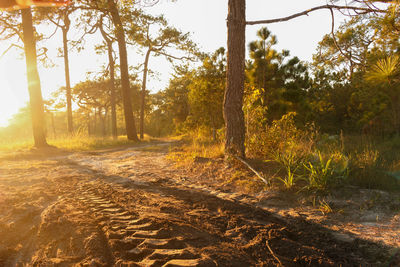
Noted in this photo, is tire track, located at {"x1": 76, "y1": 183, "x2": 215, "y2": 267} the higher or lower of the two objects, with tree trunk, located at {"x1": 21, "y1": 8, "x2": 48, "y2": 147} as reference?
lower

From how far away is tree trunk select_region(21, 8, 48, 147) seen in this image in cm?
923

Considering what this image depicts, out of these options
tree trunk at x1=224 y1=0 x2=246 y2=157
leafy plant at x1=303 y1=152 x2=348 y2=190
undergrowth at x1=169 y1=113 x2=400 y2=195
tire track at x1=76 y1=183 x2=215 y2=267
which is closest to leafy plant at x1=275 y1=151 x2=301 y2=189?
undergrowth at x1=169 y1=113 x2=400 y2=195

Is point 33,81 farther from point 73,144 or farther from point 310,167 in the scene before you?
point 310,167

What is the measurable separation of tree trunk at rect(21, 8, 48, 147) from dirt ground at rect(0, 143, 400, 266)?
21.5ft

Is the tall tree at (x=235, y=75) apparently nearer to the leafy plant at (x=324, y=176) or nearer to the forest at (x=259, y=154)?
the forest at (x=259, y=154)

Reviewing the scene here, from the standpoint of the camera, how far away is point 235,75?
194 inches

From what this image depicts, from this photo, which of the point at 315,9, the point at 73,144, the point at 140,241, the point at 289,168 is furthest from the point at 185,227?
the point at 73,144

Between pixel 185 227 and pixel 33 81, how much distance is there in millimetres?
10238

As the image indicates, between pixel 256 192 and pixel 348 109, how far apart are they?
1523cm

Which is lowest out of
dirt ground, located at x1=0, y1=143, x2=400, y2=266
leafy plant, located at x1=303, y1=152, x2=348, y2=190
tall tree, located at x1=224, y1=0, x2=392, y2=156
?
dirt ground, located at x1=0, y1=143, x2=400, y2=266

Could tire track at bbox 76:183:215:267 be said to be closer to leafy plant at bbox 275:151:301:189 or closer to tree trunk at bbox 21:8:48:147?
leafy plant at bbox 275:151:301:189

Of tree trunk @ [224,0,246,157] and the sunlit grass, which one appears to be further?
the sunlit grass

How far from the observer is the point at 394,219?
8.56 ft

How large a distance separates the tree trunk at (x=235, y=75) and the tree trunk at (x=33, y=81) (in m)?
8.52
